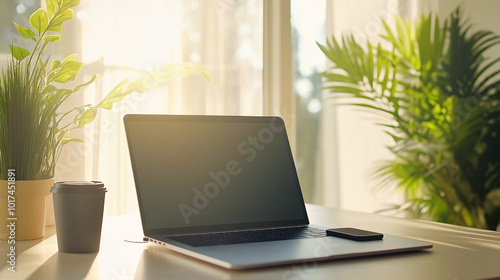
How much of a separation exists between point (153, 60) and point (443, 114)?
140 centimetres

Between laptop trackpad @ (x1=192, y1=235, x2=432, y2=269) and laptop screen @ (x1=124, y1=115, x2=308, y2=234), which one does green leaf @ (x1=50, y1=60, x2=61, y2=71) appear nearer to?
laptop screen @ (x1=124, y1=115, x2=308, y2=234)

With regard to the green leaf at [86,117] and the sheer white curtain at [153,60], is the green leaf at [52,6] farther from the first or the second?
the sheer white curtain at [153,60]

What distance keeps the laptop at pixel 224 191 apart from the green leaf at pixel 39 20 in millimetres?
260

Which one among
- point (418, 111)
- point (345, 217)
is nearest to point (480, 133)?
point (418, 111)

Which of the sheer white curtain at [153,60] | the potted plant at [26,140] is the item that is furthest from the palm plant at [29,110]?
the sheer white curtain at [153,60]

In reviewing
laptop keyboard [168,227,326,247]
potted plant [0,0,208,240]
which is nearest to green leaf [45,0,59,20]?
potted plant [0,0,208,240]

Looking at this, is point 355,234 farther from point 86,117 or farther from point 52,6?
point 52,6

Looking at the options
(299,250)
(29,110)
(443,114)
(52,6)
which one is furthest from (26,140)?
(443,114)

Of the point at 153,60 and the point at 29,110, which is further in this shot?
the point at 153,60

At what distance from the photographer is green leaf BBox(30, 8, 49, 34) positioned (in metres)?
1.10

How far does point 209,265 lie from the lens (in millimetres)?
815

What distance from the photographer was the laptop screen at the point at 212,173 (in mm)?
1035

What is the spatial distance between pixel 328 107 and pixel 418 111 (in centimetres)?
56

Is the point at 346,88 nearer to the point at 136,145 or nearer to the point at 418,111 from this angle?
the point at 418,111
